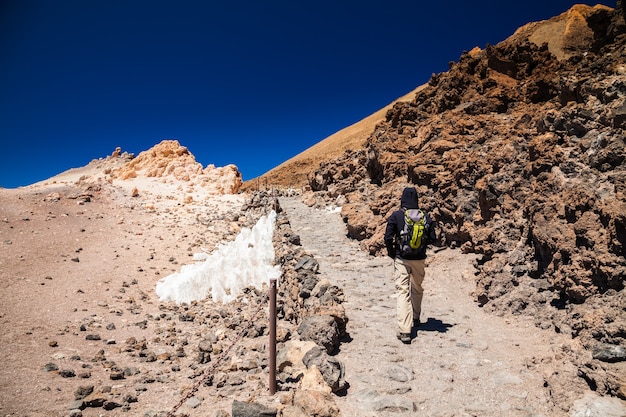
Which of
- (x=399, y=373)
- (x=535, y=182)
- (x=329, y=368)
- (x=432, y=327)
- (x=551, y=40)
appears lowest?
(x=399, y=373)

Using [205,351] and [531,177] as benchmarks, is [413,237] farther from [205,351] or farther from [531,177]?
[205,351]

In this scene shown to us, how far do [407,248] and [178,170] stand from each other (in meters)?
25.8

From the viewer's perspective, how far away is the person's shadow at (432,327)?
536cm

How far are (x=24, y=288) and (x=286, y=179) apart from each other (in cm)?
4082

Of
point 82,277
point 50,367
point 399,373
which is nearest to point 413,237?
point 399,373

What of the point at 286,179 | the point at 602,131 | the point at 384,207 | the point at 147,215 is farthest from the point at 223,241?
the point at 286,179

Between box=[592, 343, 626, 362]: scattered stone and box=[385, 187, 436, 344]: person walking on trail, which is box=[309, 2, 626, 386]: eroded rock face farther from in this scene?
box=[385, 187, 436, 344]: person walking on trail

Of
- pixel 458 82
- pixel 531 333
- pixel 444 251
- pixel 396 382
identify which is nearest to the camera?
pixel 396 382

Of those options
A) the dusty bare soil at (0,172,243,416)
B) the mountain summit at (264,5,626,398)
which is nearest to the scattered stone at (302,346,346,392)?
the dusty bare soil at (0,172,243,416)

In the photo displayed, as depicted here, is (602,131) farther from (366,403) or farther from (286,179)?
(286,179)

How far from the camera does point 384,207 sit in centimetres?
1072

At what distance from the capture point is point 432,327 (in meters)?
5.50

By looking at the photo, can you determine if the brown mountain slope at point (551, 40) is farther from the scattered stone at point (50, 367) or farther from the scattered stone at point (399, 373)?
the scattered stone at point (399, 373)

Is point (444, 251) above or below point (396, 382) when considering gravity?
above
